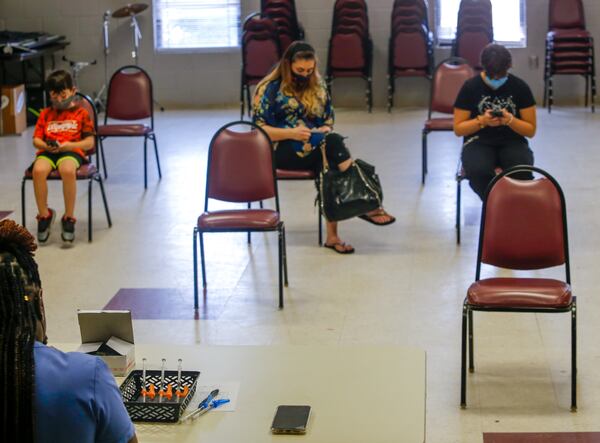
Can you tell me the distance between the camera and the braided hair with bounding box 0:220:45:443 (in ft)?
6.59

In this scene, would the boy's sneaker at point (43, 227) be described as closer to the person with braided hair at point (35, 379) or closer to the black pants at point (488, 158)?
the black pants at point (488, 158)

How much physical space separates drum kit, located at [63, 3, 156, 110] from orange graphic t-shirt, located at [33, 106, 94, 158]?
4.82m

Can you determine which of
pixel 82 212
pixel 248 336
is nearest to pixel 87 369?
pixel 248 336

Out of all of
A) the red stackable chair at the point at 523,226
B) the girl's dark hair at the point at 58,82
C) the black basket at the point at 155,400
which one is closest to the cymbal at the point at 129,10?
the girl's dark hair at the point at 58,82

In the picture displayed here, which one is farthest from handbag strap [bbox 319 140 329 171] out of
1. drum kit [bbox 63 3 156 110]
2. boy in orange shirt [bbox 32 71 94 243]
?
drum kit [bbox 63 3 156 110]

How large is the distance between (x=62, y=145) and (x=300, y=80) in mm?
1588

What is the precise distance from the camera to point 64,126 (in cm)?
656

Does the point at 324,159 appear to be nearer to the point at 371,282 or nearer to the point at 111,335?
the point at 371,282

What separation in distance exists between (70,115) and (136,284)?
1.52m

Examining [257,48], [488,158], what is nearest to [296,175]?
[488,158]

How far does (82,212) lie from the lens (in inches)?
282

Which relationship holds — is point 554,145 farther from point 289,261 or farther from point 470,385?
point 470,385

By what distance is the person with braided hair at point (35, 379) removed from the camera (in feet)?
6.61

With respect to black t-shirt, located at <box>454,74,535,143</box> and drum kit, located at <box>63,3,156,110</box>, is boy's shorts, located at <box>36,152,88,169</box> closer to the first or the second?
black t-shirt, located at <box>454,74,535,143</box>
